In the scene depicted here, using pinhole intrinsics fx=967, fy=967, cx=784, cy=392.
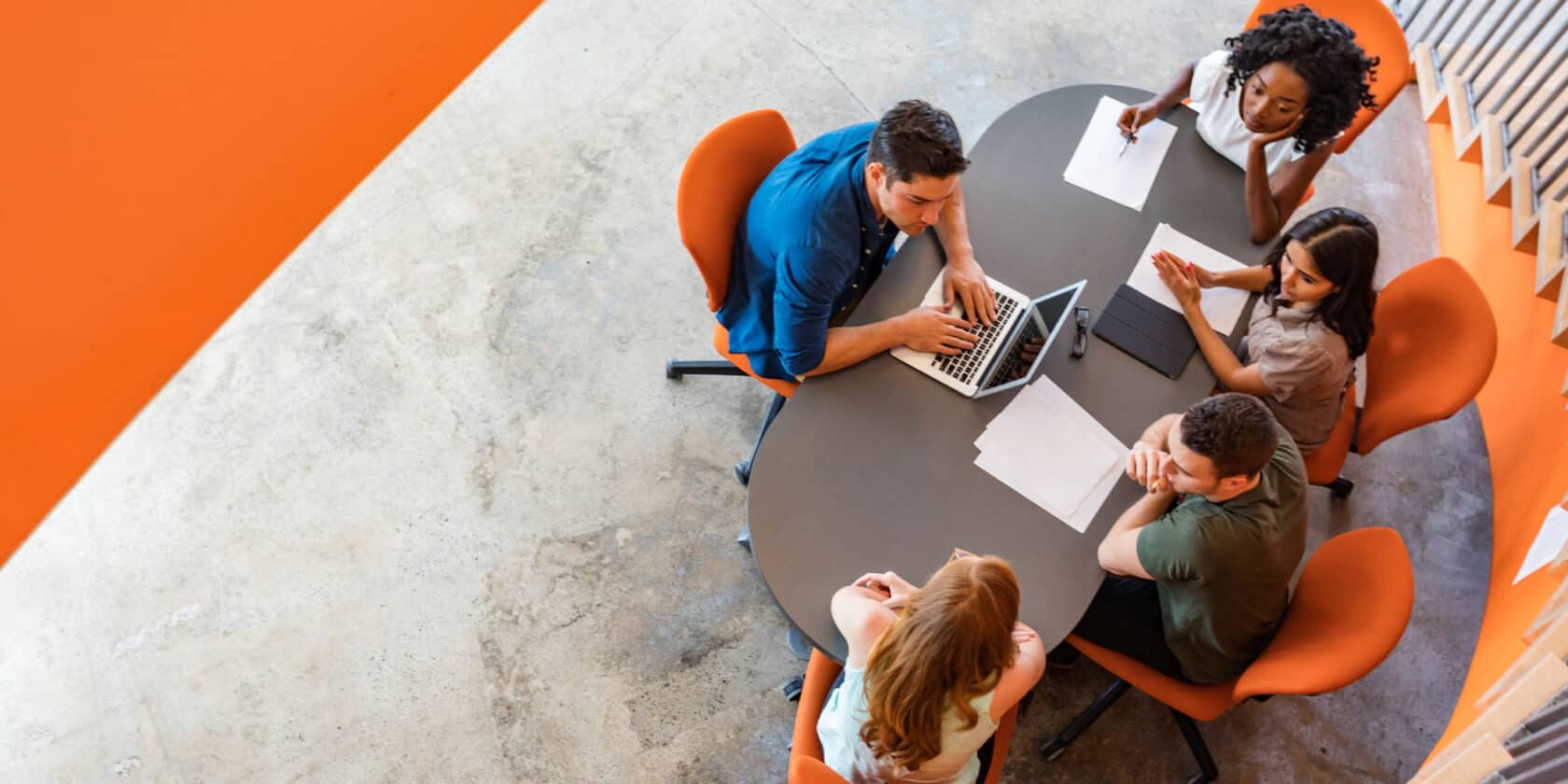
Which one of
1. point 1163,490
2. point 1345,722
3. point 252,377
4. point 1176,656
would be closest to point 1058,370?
point 1163,490

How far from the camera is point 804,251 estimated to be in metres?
2.24

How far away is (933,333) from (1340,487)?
1.75 metres

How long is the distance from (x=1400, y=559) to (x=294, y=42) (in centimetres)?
223

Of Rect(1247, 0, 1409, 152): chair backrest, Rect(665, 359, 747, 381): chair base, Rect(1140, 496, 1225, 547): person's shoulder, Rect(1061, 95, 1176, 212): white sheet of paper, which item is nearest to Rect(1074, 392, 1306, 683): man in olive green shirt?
Rect(1140, 496, 1225, 547): person's shoulder

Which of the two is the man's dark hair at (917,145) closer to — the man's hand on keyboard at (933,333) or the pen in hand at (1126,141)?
the man's hand on keyboard at (933,333)

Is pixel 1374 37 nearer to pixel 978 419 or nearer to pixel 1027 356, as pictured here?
pixel 1027 356

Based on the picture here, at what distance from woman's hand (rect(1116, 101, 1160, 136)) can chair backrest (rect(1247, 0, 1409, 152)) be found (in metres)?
0.49

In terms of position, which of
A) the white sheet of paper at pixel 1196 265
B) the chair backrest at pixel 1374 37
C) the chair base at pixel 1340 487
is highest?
the chair backrest at pixel 1374 37

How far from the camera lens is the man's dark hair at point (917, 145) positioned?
7.09 feet

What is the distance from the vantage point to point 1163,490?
2.16 m

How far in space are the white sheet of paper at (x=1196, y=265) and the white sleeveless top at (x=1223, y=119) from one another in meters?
0.31

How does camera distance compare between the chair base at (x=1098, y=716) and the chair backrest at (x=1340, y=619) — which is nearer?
the chair backrest at (x=1340, y=619)

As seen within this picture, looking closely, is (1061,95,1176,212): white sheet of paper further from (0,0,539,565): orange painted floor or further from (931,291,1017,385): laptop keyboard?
(0,0,539,565): orange painted floor

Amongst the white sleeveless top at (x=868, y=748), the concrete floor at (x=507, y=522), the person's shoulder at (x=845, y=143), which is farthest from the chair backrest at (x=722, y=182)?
the white sleeveless top at (x=868, y=748)
